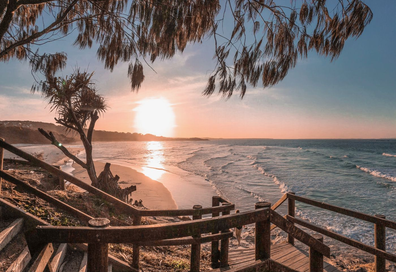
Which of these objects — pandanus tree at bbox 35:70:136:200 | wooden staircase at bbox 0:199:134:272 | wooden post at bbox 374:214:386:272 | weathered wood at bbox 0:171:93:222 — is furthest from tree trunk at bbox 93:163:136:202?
wooden post at bbox 374:214:386:272

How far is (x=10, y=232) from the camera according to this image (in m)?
2.69

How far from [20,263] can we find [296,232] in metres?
2.77

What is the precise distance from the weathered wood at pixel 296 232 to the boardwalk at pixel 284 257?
89.7 inches

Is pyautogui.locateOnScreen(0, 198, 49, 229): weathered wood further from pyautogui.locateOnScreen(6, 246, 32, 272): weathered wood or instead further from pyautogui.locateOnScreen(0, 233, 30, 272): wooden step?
pyautogui.locateOnScreen(6, 246, 32, 272): weathered wood

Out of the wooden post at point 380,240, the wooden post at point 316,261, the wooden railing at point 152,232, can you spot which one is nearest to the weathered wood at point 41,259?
the wooden railing at point 152,232

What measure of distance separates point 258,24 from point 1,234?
4168mm

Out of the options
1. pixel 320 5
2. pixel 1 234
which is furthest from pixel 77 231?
pixel 320 5

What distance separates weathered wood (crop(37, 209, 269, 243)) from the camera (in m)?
1.28

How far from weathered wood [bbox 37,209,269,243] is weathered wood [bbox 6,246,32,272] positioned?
150cm

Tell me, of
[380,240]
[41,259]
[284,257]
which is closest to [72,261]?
[41,259]

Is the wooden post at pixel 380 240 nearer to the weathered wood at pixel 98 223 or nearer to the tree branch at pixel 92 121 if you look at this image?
the weathered wood at pixel 98 223

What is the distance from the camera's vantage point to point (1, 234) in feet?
8.29

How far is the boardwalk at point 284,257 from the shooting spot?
4043mm

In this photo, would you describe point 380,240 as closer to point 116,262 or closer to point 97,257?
point 116,262
